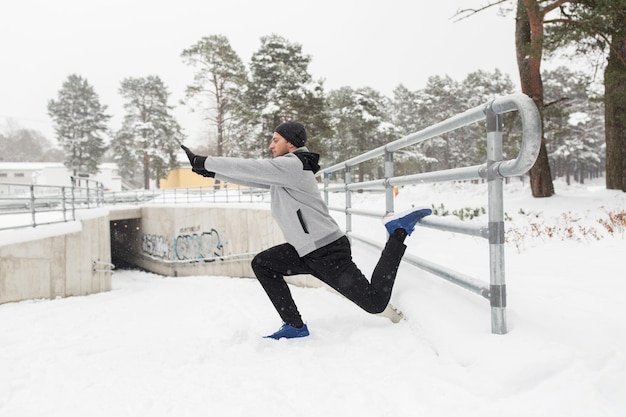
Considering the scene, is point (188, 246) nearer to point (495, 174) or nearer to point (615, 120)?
point (615, 120)

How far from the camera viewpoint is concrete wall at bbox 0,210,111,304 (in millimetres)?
7750

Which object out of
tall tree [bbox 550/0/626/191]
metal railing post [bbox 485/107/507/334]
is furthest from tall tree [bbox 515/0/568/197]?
metal railing post [bbox 485/107/507/334]

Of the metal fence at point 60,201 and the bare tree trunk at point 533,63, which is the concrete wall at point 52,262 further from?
the bare tree trunk at point 533,63

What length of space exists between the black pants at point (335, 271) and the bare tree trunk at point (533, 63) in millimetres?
11315

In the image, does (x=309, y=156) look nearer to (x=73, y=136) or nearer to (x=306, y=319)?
(x=306, y=319)

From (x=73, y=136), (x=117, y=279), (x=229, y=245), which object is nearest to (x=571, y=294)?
(x=229, y=245)

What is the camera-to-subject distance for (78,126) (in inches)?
1586

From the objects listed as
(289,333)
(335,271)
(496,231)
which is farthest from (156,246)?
(496,231)

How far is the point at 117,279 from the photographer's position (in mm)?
16938

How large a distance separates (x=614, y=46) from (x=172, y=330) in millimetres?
14882

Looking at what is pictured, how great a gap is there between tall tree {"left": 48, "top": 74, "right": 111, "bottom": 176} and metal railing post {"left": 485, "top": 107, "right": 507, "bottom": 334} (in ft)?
148

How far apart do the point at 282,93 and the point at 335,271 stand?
912 inches

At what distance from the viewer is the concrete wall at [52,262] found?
7.75 meters

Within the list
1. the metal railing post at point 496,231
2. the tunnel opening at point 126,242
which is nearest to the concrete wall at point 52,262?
the metal railing post at point 496,231
